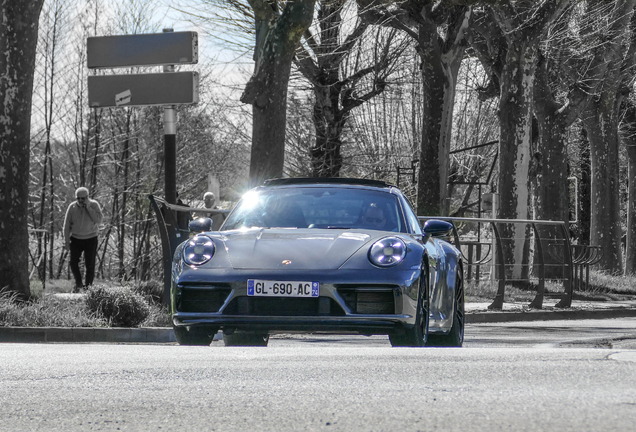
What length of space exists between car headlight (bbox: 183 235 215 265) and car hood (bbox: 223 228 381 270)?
0.13m

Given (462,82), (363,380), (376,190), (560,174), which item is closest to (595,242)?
(560,174)

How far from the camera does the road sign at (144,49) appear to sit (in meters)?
13.1

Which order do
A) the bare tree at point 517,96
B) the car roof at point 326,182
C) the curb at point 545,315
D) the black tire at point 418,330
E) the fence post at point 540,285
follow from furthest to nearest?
the bare tree at point 517,96
the fence post at point 540,285
the curb at point 545,315
the car roof at point 326,182
the black tire at point 418,330

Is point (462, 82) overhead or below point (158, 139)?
overhead

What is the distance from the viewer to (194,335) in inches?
287

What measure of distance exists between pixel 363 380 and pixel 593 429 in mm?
1494

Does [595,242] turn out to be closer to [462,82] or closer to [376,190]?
[462,82]

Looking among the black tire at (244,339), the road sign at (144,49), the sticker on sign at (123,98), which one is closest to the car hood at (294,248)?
the black tire at (244,339)

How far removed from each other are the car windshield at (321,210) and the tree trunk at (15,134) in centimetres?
550

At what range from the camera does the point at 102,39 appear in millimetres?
13672

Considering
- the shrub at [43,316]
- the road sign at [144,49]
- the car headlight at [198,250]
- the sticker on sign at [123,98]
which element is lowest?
the shrub at [43,316]

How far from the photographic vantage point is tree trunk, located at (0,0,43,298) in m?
12.6

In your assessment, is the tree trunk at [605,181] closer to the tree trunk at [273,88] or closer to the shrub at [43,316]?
the tree trunk at [273,88]

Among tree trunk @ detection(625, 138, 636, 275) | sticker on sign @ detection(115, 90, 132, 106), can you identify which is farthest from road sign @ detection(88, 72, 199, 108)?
tree trunk @ detection(625, 138, 636, 275)
